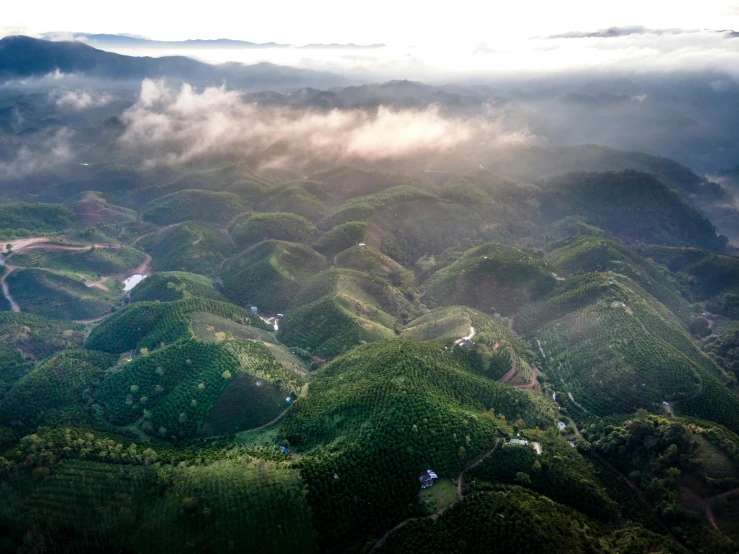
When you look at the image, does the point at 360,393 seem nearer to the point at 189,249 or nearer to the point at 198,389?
the point at 198,389

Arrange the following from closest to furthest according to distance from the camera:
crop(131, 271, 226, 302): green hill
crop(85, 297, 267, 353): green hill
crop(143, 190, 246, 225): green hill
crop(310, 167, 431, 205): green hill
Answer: crop(85, 297, 267, 353): green hill, crop(131, 271, 226, 302): green hill, crop(143, 190, 246, 225): green hill, crop(310, 167, 431, 205): green hill

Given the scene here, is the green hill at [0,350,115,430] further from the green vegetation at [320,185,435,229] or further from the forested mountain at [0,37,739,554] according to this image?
the green vegetation at [320,185,435,229]

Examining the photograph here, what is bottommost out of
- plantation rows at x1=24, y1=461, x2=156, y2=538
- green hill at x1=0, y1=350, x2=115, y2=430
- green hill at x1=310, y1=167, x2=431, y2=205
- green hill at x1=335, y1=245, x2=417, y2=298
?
green hill at x1=0, y1=350, x2=115, y2=430

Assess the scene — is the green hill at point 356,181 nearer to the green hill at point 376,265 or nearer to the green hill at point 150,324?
the green hill at point 376,265

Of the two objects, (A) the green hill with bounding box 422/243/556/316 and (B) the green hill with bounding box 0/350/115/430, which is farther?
(A) the green hill with bounding box 422/243/556/316

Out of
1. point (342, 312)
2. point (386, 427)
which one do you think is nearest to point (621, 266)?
point (342, 312)

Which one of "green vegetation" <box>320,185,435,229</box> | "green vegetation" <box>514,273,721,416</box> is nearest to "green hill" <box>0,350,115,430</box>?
"green vegetation" <box>514,273,721,416</box>

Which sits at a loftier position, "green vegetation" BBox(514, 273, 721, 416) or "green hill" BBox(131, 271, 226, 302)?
"green vegetation" BBox(514, 273, 721, 416)
